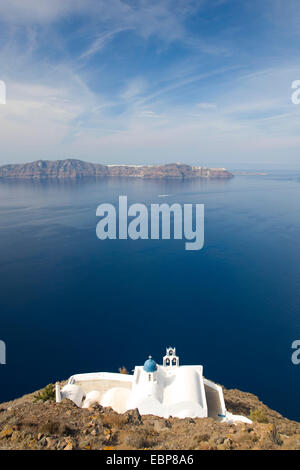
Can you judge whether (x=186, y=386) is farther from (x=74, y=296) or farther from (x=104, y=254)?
(x=104, y=254)

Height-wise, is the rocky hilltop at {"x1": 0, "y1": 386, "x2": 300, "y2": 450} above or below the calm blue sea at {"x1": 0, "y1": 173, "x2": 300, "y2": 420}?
above

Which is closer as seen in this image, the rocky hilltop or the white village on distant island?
the rocky hilltop

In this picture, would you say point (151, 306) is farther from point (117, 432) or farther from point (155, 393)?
point (117, 432)

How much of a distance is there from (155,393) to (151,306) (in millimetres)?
29363

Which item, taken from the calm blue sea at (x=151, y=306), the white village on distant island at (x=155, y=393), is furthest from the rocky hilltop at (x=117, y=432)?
the calm blue sea at (x=151, y=306)

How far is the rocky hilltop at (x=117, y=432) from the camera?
1326cm

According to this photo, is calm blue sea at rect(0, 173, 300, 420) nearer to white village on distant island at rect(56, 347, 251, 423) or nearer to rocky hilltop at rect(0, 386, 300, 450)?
white village on distant island at rect(56, 347, 251, 423)

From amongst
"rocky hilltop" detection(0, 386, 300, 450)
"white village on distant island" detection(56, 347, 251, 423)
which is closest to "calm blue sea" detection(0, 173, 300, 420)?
"white village on distant island" detection(56, 347, 251, 423)

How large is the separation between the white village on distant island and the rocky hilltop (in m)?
2.04

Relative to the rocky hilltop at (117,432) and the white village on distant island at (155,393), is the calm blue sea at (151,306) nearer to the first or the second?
the white village on distant island at (155,393)

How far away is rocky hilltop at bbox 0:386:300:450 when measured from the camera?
13.3 m

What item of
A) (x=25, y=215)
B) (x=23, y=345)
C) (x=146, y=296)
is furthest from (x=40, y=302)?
(x=25, y=215)
